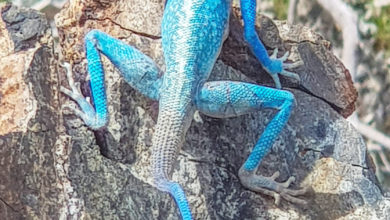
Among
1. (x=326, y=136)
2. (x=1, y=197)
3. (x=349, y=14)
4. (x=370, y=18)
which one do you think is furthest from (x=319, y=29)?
(x=1, y=197)

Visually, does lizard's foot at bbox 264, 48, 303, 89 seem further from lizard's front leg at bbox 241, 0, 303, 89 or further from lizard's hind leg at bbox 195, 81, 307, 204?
lizard's hind leg at bbox 195, 81, 307, 204

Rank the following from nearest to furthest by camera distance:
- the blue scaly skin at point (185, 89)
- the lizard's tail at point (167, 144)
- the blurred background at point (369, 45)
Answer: the lizard's tail at point (167, 144) < the blue scaly skin at point (185, 89) < the blurred background at point (369, 45)

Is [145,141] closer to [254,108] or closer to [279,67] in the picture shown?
[254,108]

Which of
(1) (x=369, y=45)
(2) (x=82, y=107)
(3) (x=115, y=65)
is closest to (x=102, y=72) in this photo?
(3) (x=115, y=65)

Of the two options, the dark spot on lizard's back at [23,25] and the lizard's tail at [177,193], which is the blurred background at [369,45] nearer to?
the dark spot on lizard's back at [23,25]

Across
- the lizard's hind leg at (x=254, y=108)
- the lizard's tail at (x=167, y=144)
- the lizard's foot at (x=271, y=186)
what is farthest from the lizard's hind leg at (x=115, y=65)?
the lizard's foot at (x=271, y=186)

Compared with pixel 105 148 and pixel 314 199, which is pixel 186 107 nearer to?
pixel 105 148

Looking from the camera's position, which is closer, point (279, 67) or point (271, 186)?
point (271, 186)

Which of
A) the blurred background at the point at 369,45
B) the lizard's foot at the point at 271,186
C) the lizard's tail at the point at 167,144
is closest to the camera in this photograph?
the lizard's tail at the point at 167,144
